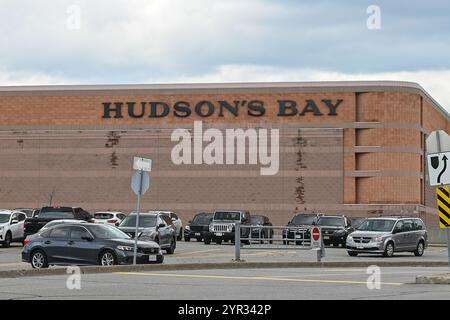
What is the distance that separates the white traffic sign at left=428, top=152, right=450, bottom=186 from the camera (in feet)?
71.2

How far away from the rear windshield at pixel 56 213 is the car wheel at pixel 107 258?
60.7 feet

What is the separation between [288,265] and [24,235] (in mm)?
19646

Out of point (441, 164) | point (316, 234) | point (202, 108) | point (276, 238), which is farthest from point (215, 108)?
point (441, 164)

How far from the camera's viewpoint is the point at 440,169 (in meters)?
21.8

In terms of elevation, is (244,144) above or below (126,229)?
above

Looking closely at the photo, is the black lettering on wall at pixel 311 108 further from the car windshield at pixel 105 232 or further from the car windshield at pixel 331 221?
the car windshield at pixel 105 232

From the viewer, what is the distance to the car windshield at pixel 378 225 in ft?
131

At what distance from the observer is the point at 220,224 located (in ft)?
160

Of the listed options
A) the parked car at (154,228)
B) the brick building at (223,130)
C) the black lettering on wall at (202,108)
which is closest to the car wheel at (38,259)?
the parked car at (154,228)

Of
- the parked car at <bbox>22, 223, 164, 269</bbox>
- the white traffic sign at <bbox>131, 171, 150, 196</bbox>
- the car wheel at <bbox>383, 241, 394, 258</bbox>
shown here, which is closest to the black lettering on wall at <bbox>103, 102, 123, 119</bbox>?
the car wheel at <bbox>383, 241, 394, 258</bbox>

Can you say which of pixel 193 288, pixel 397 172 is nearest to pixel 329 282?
pixel 193 288

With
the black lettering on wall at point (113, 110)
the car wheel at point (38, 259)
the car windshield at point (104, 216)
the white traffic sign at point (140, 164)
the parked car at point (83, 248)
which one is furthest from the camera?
the black lettering on wall at point (113, 110)

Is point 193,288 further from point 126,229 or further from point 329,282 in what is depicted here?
point 126,229

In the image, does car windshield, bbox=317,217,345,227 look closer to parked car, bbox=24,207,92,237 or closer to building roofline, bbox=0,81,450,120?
parked car, bbox=24,207,92,237
